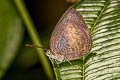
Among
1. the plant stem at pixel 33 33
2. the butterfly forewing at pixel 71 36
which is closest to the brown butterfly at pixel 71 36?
the butterfly forewing at pixel 71 36

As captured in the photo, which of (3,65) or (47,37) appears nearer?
(3,65)

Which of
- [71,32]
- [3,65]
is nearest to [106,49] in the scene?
[71,32]

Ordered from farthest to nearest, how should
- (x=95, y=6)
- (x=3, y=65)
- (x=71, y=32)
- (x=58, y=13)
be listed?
(x=58, y=13), (x=3, y=65), (x=95, y=6), (x=71, y=32)

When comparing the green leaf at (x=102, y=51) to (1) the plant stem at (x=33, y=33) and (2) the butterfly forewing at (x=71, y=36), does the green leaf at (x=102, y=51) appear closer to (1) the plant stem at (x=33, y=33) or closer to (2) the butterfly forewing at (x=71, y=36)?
(2) the butterfly forewing at (x=71, y=36)

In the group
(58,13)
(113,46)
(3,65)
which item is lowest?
(3,65)

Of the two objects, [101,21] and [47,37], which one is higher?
[101,21]

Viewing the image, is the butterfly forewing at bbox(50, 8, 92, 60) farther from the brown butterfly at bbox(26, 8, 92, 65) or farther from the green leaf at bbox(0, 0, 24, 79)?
the green leaf at bbox(0, 0, 24, 79)

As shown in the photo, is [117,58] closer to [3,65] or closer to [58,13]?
[3,65]
